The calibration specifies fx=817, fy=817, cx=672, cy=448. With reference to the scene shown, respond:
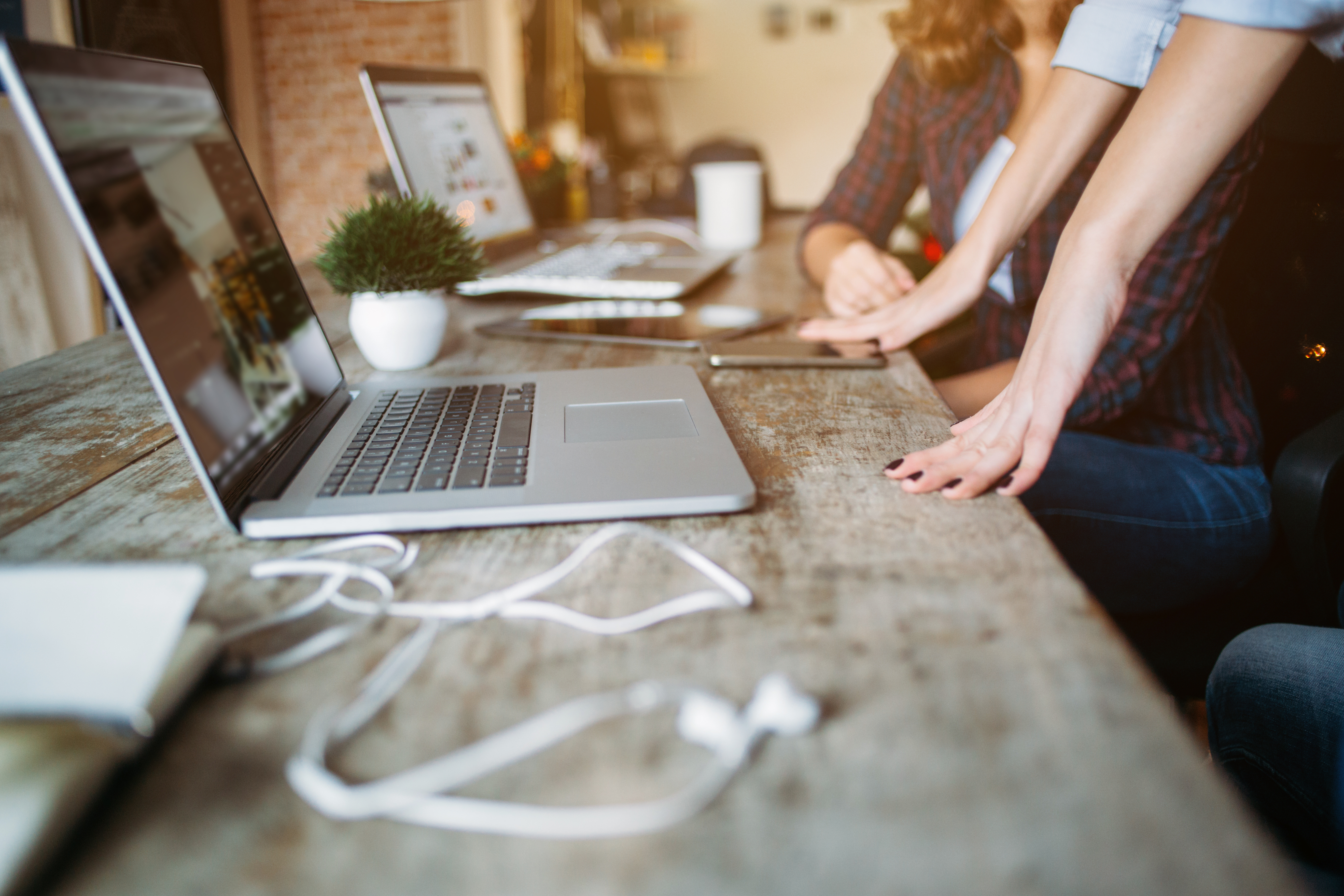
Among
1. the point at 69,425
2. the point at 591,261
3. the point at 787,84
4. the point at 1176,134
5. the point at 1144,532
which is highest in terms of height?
the point at 1176,134

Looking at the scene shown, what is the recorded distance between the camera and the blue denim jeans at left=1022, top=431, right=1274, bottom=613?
2.81ft

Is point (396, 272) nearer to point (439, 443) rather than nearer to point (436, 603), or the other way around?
point (439, 443)

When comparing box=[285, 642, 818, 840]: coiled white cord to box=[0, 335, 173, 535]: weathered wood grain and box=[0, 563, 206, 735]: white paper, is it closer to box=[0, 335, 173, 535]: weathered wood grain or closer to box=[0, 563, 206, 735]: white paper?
box=[0, 563, 206, 735]: white paper

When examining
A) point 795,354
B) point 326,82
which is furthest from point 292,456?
point 326,82

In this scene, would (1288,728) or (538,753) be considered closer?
(538,753)

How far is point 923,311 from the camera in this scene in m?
0.97

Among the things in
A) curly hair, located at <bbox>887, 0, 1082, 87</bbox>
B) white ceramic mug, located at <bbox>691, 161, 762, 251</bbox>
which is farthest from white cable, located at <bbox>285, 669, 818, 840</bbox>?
white ceramic mug, located at <bbox>691, 161, 762, 251</bbox>

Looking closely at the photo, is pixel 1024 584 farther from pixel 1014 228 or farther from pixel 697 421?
pixel 1014 228

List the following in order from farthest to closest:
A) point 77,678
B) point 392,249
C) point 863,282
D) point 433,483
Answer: point 863,282, point 392,249, point 433,483, point 77,678

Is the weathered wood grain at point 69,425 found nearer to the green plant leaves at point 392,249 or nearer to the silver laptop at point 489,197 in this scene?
the green plant leaves at point 392,249

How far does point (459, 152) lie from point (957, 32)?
82 cm

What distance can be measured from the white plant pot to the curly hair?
824mm

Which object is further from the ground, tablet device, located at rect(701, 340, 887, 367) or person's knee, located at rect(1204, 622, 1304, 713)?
tablet device, located at rect(701, 340, 887, 367)

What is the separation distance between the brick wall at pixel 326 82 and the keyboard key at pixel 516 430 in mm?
2941
